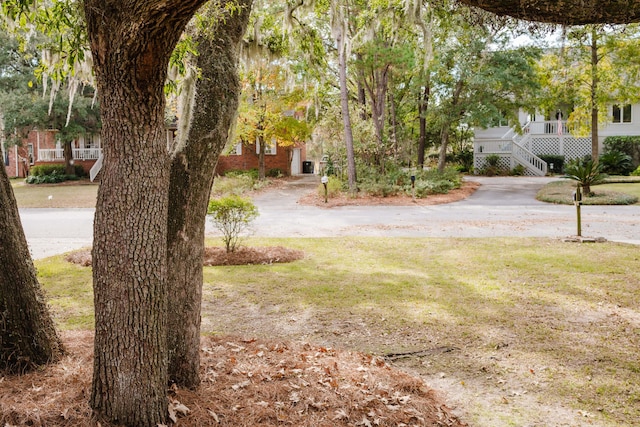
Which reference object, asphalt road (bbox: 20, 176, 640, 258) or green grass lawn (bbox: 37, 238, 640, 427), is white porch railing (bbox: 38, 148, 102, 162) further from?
green grass lawn (bbox: 37, 238, 640, 427)

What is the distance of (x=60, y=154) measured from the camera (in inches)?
1500

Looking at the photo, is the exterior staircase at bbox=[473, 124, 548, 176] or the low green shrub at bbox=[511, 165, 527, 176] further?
the exterior staircase at bbox=[473, 124, 548, 176]

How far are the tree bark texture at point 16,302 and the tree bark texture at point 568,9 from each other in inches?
137

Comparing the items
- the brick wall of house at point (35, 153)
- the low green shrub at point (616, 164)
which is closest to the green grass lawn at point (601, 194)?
the low green shrub at point (616, 164)

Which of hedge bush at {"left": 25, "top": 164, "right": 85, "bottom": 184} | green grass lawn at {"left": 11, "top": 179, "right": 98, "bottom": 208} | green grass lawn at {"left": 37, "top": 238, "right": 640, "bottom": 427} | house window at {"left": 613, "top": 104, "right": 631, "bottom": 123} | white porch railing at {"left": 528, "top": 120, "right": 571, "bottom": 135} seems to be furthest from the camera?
white porch railing at {"left": 528, "top": 120, "right": 571, "bottom": 135}

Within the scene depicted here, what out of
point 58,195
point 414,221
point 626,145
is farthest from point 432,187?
point 58,195

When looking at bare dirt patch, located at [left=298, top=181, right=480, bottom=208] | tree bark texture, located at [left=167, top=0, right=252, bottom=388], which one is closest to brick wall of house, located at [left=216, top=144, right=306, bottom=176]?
bare dirt patch, located at [left=298, top=181, right=480, bottom=208]

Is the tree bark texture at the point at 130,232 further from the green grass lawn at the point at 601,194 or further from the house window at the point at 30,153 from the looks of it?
the house window at the point at 30,153

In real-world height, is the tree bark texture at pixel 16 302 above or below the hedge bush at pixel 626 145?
below

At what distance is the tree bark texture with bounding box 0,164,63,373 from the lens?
3807 millimetres

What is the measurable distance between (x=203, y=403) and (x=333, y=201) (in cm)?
1730

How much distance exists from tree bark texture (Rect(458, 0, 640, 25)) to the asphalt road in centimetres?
1002

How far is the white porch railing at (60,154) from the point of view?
37281 millimetres

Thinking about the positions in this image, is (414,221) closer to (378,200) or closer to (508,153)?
(378,200)
